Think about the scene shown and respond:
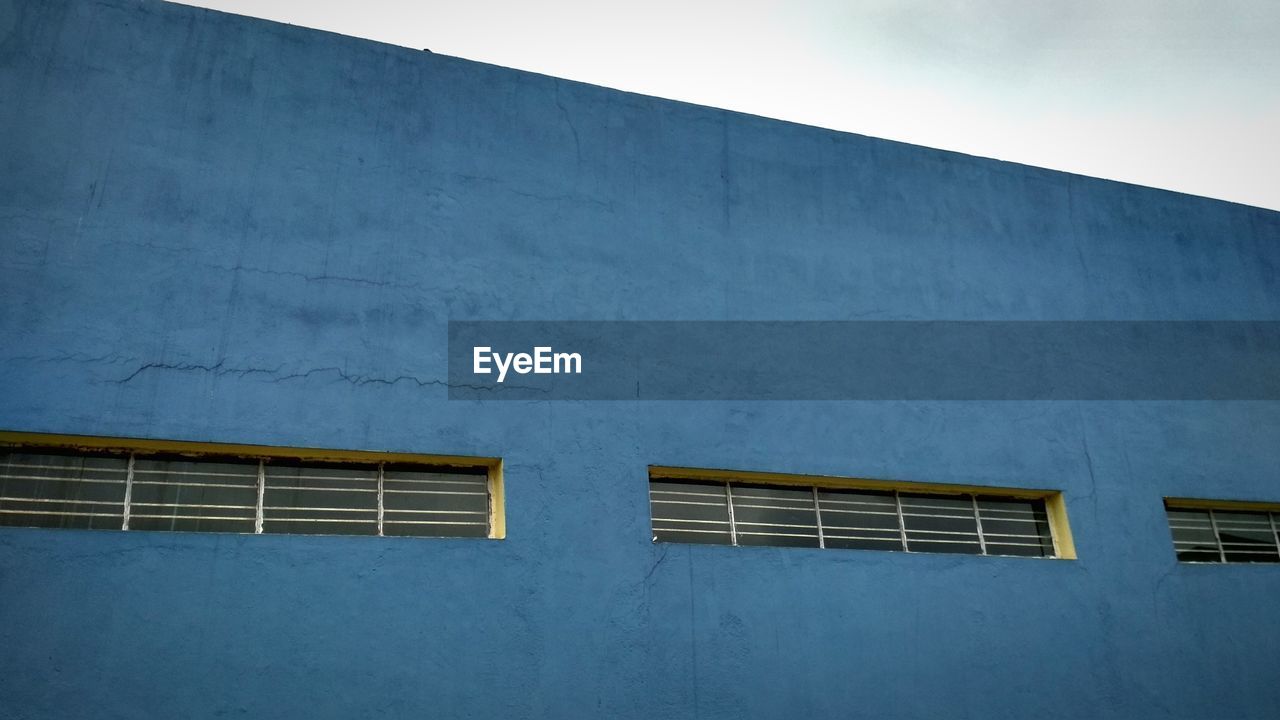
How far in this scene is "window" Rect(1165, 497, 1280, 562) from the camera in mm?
8375

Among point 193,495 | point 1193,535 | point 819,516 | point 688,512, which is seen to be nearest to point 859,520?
point 819,516

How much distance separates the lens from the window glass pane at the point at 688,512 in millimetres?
7043

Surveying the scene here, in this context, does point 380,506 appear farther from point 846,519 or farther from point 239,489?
point 846,519

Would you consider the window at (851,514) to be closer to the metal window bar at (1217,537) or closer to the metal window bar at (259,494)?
the metal window bar at (1217,537)

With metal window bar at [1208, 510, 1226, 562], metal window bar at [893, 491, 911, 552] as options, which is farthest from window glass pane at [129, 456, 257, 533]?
metal window bar at [1208, 510, 1226, 562]

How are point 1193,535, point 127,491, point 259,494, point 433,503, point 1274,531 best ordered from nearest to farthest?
point 127,491
point 259,494
point 433,503
point 1193,535
point 1274,531

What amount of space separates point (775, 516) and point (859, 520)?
0.60m

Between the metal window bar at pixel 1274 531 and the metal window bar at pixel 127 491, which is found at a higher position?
the metal window bar at pixel 1274 531

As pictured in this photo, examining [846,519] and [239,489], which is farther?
[846,519]

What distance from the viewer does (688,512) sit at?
7.13m

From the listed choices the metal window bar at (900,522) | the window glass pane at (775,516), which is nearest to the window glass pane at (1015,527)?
the metal window bar at (900,522)

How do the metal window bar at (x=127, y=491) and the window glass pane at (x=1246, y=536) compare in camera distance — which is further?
the window glass pane at (x=1246, y=536)

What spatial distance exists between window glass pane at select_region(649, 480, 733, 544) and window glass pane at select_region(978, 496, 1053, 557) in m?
1.96

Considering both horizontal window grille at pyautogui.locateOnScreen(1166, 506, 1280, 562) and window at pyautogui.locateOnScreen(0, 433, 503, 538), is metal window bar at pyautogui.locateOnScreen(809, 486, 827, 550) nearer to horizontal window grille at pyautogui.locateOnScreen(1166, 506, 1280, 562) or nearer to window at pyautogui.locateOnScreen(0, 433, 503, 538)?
window at pyautogui.locateOnScreen(0, 433, 503, 538)
